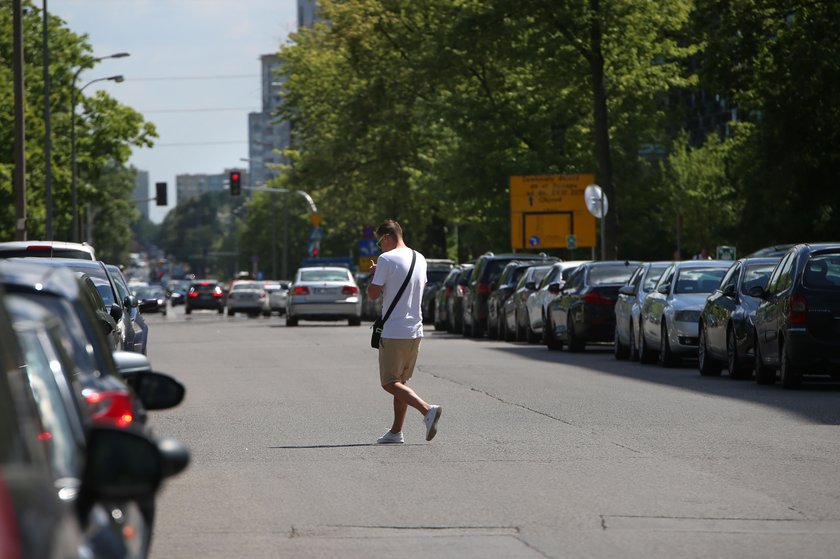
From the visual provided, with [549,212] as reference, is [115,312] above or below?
below

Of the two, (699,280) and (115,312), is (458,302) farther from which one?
(115,312)

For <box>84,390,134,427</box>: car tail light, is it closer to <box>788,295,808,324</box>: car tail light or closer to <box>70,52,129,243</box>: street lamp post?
<box>788,295,808,324</box>: car tail light

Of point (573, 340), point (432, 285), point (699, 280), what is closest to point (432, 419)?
point (699, 280)

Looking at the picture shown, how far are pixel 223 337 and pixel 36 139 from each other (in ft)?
77.3

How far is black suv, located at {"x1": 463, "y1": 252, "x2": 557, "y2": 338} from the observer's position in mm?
39719

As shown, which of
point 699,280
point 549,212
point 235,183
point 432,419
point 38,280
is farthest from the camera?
point 235,183

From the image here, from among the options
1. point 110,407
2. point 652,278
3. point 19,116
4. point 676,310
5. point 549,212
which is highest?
point 19,116

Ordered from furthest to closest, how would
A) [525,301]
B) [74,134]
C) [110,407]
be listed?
[74,134] → [525,301] → [110,407]

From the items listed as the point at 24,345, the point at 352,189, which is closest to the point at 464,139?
the point at 352,189

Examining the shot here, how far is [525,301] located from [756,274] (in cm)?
1290

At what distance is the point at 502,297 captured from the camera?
37.8m

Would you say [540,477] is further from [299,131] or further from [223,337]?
[299,131]

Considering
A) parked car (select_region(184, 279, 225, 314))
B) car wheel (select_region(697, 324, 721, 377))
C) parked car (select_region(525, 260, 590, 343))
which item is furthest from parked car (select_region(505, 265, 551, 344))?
parked car (select_region(184, 279, 225, 314))

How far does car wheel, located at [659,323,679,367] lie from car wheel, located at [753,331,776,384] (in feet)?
13.5
